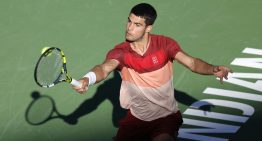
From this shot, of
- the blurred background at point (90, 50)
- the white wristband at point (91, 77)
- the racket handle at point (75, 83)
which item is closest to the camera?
the racket handle at point (75, 83)

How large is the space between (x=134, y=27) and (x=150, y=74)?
74 centimetres

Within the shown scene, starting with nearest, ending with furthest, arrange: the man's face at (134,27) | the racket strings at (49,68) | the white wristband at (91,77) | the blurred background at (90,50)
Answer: the white wristband at (91,77) → the racket strings at (49,68) → the man's face at (134,27) → the blurred background at (90,50)

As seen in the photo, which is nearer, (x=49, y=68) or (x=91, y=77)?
(x=91, y=77)

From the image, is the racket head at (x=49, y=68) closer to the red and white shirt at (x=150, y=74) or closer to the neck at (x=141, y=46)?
the red and white shirt at (x=150, y=74)

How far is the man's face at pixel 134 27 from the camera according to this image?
10.6 metres

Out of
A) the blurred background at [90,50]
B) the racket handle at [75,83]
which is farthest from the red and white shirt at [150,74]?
the blurred background at [90,50]

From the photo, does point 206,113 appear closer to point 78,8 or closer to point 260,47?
point 260,47

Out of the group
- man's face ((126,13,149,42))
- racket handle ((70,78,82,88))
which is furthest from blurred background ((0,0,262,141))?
racket handle ((70,78,82,88))

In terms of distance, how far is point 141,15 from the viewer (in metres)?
10.6

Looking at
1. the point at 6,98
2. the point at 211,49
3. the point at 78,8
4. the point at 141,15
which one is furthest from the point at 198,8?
the point at 141,15

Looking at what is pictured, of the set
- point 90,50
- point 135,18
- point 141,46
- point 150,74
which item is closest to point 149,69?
point 150,74

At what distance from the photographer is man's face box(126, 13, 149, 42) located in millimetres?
10609

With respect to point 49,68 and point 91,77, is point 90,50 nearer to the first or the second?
point 49,68

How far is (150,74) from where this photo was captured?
10.8 meters
